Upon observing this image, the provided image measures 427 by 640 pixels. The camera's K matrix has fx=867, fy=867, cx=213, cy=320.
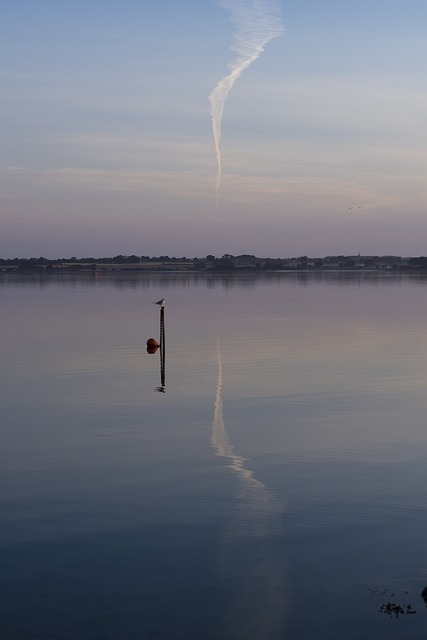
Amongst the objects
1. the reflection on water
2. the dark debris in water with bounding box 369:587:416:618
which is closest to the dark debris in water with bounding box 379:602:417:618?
the dark debris in water with bounding box 369:587:416:618

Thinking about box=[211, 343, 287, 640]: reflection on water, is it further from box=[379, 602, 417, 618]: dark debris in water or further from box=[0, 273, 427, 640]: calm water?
box=[379, 602, 417, 618]: dark debris in water

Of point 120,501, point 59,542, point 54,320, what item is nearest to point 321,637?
point 59,542

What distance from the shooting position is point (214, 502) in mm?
24469

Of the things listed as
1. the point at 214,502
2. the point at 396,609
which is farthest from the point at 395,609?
the point at 214,502

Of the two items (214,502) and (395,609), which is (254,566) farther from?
(214,502)

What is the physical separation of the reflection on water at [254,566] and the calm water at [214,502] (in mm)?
50

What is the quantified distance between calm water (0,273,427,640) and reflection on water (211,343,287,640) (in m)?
0.05

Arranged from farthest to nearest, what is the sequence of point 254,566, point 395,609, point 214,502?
1. point 214,502
2. point 254,566
3. point 395,609

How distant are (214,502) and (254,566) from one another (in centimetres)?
506

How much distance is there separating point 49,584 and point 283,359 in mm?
42900

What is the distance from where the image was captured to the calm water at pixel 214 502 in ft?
56.5

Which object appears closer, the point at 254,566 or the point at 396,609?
the point at 396,609

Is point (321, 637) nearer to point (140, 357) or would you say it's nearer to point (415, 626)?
point (415, 626)

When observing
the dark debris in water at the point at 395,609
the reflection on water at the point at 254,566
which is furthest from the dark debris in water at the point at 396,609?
the reflection on water at the point at 254,566
